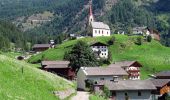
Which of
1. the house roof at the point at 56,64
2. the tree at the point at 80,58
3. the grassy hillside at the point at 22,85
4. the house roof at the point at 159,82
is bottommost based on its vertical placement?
the house roof at the point at 159,82

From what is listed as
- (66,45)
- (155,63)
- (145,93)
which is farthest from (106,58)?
(145,93)

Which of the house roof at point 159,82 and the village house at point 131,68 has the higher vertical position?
the house roof at point 159,82

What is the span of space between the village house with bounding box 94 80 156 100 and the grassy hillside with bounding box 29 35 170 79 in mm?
49275

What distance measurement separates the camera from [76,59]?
4606 inches

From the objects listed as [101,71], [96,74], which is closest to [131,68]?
[101,71]

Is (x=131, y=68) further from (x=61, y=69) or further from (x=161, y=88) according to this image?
(x=161, y=88)

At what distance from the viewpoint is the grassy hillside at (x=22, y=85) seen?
37.7m

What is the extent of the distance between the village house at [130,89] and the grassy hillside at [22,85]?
1392 inches

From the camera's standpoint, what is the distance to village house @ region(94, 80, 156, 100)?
286 ft

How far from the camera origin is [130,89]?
87.7 meters

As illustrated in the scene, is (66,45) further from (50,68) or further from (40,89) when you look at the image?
(40,89)

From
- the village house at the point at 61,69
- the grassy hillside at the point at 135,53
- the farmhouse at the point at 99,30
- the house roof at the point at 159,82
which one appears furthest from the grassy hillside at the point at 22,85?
the farmhouse at the point at 99,30

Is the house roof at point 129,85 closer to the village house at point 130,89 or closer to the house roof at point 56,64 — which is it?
the village house at point 130,89

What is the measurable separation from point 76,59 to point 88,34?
6856cm
